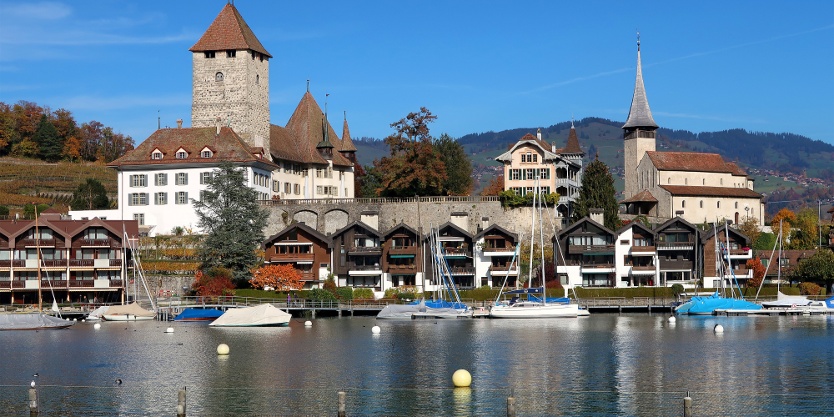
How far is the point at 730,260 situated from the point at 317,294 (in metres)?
31.3

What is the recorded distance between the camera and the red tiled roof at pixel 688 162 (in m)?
118

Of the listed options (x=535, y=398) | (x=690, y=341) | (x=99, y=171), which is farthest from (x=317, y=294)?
(x=99, y=171)

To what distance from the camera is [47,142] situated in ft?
462

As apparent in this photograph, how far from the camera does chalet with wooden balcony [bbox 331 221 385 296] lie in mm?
90438

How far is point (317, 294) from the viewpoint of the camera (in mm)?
84750

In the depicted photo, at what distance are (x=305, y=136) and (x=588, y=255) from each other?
32.9m

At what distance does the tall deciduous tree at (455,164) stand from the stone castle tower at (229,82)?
853 inches

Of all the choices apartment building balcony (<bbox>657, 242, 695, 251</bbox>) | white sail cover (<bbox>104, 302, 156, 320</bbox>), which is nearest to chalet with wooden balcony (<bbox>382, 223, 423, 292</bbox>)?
apartment building balcony (<bbox>657, 242, 695, 251</bbox>)

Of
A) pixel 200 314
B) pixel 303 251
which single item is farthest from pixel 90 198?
pixel 200 314

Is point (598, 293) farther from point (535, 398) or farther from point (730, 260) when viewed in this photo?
point (535, 398)

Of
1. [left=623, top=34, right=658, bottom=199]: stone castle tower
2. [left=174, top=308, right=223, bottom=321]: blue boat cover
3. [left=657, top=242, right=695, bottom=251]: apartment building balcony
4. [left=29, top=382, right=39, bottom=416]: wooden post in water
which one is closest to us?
[left=29, top=382, right=39, bottom=416]: wooden post in water

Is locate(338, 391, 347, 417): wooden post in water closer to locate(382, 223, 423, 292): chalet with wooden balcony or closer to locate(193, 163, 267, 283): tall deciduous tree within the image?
locate(193, 163, 267, 283): tall deciduous tree

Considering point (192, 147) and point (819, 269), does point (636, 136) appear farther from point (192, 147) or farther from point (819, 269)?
point (192, 147)

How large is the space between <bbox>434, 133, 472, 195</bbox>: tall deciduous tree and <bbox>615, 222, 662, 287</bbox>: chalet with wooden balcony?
27284mm
